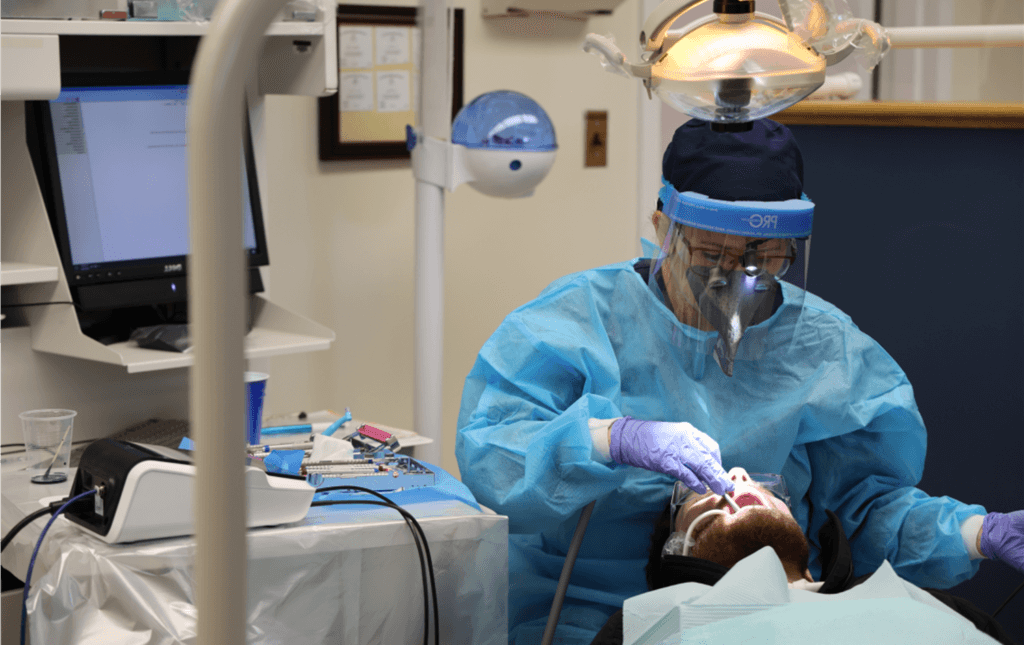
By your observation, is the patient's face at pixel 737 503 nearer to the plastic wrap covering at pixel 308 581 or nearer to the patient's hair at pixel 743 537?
the patient's hair at pixel 743 537

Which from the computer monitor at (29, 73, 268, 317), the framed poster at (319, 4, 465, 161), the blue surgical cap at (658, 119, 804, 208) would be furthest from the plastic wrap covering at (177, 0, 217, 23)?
the blue surgical cap at (658, 119, 804, 208)

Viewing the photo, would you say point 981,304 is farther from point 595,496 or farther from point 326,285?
point 326,285

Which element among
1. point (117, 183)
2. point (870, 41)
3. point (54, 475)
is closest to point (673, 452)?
point (870, 41)

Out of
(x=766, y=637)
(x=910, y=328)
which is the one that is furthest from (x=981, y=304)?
(x=766, y=637)

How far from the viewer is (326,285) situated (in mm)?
2895

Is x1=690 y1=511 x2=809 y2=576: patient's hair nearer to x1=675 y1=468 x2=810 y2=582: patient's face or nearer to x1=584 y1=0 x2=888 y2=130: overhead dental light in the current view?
x1=675 y1=468 x2=810 y2=582: patient's face

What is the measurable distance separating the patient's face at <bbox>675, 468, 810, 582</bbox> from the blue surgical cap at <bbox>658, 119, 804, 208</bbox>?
1.56ft

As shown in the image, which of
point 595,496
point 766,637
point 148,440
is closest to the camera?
point 766,637

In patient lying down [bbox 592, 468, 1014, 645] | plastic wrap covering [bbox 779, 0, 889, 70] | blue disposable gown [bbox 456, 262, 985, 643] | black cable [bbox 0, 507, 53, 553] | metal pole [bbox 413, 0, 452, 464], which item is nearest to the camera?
plastic wrap covering [bbox 779, 0, 889, 70]

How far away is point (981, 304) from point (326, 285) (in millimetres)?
1671

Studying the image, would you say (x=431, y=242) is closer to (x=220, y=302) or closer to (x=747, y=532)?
(x=747, y=532)

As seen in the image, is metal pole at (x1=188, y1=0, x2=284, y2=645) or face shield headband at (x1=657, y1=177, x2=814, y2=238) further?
face shield headband at (x1=657, y1=177, x2=814, y2=238)

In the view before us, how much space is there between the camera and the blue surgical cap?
5.39ft

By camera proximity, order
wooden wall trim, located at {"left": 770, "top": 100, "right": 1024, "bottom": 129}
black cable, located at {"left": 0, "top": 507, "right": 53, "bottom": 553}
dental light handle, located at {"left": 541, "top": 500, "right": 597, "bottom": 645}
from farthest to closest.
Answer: wooden wall trim, located at {"left": 770, "top": 100, "right": 1024, "bottom": 129}, dental light handle, located at {"left": 541, "top": 500, "right": 597, "bottom": 645}, black cable, located at {"left": 0, "top": 507, "right": 53, "bottom": 553}
